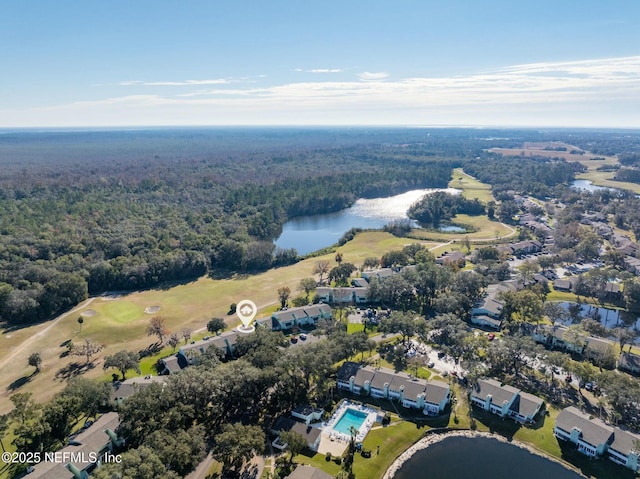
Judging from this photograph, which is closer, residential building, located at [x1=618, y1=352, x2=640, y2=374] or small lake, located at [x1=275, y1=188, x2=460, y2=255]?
residential building, located at [x1=618, y1=352, x2=640, y2=374]

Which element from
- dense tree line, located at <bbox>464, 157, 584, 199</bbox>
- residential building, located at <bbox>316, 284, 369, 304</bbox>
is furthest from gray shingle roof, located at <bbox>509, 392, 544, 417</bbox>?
dense tree line, located at <bbox>464, 157, 584, 199</bbox>

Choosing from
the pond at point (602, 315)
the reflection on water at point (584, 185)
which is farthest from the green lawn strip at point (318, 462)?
the reflection on water at point (584, 185)

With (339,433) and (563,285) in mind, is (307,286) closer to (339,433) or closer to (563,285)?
(339,433)

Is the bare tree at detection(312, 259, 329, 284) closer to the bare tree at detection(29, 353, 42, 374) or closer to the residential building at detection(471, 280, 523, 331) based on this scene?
the residential building at detection(471, 280, 523, 331)

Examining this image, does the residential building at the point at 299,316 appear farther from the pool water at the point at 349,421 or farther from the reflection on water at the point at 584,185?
the reflection on water at the point at 584,185

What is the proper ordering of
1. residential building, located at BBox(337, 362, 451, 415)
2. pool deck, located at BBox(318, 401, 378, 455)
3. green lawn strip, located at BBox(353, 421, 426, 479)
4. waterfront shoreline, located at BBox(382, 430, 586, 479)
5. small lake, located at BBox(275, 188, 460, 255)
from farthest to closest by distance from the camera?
small lake, located at BBox(275, 188, 460, 255) < residential building, located at BBox(337, 362, 451, 415) < pool deck, located at BBox(318, 401, 378, 455) < waterfront shoreline, located at BBox(382, 430, 586, 479) < green lawn strip, located at BBox(353, 421, 426, 479)

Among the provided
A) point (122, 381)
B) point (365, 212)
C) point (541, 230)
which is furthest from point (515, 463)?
point (365, 212)
